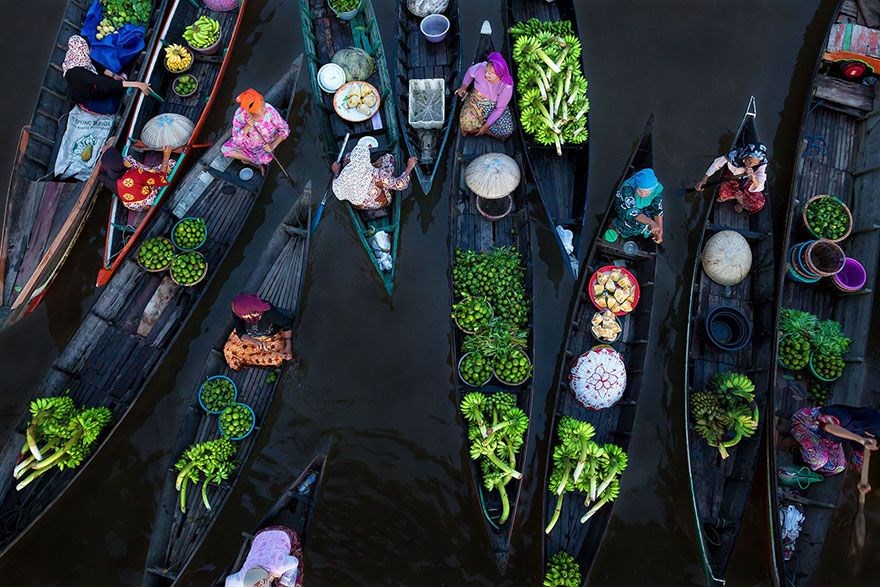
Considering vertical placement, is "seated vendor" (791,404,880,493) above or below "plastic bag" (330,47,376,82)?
below

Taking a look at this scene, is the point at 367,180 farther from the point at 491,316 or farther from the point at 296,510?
the point at 296,510

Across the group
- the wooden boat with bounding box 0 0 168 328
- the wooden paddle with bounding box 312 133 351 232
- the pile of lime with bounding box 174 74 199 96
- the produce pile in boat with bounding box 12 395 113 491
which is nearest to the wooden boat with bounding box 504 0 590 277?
the wooden paddle with bounding box 312 133 351 232

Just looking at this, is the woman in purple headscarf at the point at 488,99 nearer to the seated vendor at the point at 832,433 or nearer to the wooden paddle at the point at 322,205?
the wooden paddle at the point at 322,205

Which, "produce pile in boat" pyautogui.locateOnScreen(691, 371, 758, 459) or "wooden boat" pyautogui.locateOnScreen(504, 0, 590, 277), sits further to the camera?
"wooden boat" pyautogui.locateOnScreen(504, 0, 590, 277)

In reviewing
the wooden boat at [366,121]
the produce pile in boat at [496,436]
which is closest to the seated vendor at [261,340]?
the wooden boat at [366,121]

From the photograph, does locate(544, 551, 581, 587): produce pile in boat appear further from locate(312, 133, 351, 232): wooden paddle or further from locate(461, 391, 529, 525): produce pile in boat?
locate(312, 133, 351, 232): wooden paddle

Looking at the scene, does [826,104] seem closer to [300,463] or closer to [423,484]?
[423,484]

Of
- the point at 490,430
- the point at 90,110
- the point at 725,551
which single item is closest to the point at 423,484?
the point at 490,430
